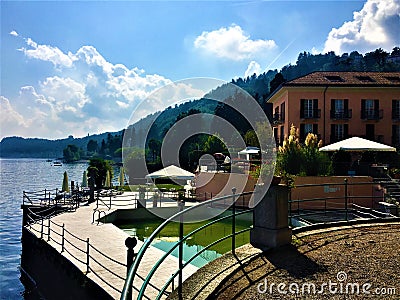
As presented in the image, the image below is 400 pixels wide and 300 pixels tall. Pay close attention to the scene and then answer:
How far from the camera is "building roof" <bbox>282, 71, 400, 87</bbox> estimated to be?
3588cm

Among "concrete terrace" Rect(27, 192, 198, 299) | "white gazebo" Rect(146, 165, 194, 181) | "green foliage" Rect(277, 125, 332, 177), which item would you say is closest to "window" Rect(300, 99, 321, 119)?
"green foliage" Rect(277, 125, 332, 177)

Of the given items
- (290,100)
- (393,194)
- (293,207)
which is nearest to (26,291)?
(293,207)

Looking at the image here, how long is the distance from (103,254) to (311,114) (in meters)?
30.1

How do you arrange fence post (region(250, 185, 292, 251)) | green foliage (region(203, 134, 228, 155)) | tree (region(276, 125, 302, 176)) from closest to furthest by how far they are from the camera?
fence post (region(250, 185, 292, 251))
tree (region(276, 125, 302, 176))
green foliage (region(203, 134, 228, 155))

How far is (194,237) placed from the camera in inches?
665

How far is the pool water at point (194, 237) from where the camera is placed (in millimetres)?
13305

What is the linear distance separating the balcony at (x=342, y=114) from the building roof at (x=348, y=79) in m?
2.38

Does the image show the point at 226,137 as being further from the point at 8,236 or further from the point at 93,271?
the point at 93,271

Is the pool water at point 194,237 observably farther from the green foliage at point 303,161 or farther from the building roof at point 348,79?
the building roof at point 348,79

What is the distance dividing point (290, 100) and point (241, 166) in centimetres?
1295

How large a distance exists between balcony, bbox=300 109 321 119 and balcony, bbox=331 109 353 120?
4.17 feet

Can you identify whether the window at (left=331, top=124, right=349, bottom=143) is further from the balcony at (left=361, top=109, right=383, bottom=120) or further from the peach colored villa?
the balcony at (left=361, top=109, right=383, bottom=120)

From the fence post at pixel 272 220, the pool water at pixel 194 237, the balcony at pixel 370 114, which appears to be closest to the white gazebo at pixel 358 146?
the pool water at pixel 194 237

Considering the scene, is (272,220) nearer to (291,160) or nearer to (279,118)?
(291,160)
